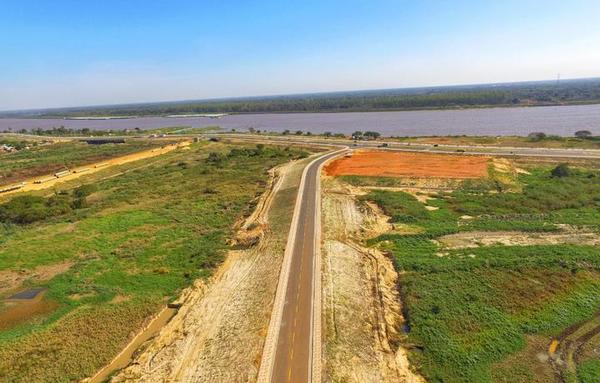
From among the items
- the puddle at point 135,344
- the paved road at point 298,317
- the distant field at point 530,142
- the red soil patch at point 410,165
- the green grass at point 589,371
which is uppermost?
the distant field at point 530,142

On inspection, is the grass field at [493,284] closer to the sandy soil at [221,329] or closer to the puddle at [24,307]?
the sandy soil at [221,329]

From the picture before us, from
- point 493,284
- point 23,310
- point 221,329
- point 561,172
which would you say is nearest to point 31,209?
point 23,310

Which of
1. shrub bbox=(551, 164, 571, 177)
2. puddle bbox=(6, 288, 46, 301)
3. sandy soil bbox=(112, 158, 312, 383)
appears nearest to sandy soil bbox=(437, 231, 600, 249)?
sandy soil bbox=(112, 158, 312, 383)

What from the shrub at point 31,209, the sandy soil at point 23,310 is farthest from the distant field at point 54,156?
the sandy soil at point 23,310

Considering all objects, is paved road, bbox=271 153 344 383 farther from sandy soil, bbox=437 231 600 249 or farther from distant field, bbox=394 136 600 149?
distant field, bbox=394 136 600 149

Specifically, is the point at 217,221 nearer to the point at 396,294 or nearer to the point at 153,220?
the point at 153,220

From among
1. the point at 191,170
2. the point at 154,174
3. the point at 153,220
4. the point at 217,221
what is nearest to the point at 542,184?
the point at 217,221
